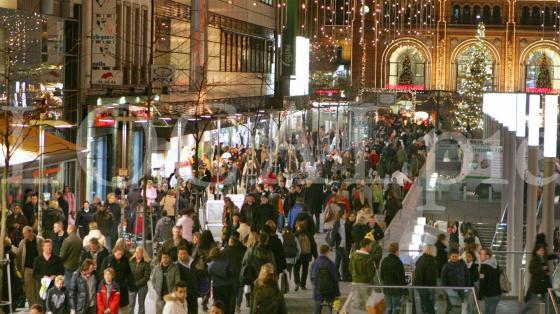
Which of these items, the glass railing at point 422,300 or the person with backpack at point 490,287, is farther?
the person with backpack at point 490,287

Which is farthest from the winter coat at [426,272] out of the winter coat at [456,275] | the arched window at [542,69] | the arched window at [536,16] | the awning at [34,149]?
the arched window at [536,16]

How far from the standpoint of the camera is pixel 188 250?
65.0 feet

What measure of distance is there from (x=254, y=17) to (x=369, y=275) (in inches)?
1871

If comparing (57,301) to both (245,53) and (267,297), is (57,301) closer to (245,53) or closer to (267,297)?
(267,297)

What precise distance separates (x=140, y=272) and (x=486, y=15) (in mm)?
109126

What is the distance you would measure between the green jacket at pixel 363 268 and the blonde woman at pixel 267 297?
326 centimetres

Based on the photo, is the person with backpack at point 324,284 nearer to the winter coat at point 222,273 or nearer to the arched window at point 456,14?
the winter coat at point 222,273

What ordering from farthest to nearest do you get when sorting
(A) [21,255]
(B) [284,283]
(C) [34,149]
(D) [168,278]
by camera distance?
1. (C) [34,149]
2. (B) [284,283]
3. (A) [21,255]
4. (D) [168,278]

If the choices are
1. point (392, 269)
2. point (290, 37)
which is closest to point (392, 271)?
point (392, 269)

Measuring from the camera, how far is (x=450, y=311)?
625 inches

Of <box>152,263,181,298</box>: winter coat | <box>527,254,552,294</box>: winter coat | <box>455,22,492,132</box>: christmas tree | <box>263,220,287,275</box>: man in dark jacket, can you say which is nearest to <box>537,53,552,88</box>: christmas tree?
<box>455,22,492,132</box>: christmas tree

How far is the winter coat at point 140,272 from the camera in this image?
18266 mm

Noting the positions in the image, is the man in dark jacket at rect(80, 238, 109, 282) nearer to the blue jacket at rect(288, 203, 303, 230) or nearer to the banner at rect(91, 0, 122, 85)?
the blue jacket at rect(288, 203, 303, 230)

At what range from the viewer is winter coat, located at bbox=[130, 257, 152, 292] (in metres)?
18.3
